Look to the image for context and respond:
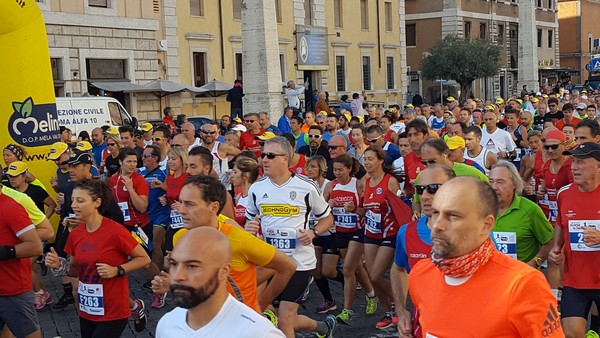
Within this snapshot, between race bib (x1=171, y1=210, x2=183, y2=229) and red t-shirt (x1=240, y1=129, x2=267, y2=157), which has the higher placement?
red t-shirt (x1=240, y1=129, x2=267, y2=157)

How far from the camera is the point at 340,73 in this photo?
42.1 m

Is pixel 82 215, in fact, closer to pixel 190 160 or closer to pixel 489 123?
pixel 190 160

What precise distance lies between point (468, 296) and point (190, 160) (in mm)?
4603

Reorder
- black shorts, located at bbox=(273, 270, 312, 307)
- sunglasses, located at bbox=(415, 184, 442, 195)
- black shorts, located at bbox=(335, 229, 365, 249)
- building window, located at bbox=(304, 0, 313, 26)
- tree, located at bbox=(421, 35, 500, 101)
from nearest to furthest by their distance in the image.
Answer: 1. sunglasses, located at bbox=(415, 184, 442, 195)
2. black shorts, located at bbox=(273, 270, 312, 307)
3. black shorts, located at bbox=(335, 229, 365, 249)
4. building window, located at bbox=(304, 0, 313, 26)
5. tree, located at bbox=(421, 35, 500, 101)

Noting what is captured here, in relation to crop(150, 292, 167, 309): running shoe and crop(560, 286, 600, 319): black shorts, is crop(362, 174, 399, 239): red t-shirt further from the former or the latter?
crop(150, 292, 167, 309): running shoe

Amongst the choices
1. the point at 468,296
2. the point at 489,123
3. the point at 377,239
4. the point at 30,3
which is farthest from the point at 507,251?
the point at 30,3

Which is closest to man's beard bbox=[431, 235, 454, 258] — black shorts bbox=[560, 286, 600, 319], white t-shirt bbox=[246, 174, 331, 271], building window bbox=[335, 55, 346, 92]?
black shorts bbox=[560, 286, 600, 319]

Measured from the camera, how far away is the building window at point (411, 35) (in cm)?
5472

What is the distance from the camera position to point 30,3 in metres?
11.4

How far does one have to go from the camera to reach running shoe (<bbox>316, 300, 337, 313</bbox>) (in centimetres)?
875

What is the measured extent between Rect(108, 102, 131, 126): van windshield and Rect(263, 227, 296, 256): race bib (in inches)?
560

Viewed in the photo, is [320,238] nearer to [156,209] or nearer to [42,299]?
[156,209]

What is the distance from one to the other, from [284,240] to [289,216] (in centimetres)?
21

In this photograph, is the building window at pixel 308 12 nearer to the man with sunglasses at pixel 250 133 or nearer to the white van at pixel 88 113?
the white van at pixel 88 113
